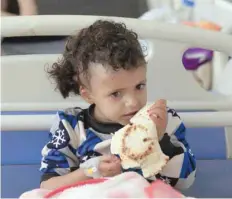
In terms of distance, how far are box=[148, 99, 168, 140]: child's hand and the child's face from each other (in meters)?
0.03

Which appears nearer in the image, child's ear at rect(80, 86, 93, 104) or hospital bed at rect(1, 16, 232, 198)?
child's ear at rect(80, 86, 93, 104)

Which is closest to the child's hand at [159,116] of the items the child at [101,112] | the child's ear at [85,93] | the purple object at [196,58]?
the child at [101,112]

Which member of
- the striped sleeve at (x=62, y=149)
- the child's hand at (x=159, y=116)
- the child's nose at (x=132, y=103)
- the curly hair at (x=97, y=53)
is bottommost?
the striped sleeve at (x=62, y=149)

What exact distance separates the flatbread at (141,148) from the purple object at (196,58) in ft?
5.18

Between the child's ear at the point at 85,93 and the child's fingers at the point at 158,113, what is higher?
the child's ear at the point at 85,93

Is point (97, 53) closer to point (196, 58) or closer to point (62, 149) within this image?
point (62, 149)

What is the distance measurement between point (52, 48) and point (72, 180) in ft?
4.12

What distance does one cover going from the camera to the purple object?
254cm

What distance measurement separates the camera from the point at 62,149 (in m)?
1.13

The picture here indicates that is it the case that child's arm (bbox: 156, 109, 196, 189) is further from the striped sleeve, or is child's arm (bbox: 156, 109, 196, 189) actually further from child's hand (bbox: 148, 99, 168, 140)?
the striped sleeve

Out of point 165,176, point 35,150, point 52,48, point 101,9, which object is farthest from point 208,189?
point 101,9

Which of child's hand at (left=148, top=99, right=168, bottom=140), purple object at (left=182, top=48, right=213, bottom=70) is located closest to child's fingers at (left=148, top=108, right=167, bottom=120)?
child's hand at (left=148, top=99, right=168, bottom=140)

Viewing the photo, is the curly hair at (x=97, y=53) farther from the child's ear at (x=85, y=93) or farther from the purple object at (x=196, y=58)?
the purple object at (x=196, y=58)

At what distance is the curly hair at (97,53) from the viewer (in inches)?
41.1
